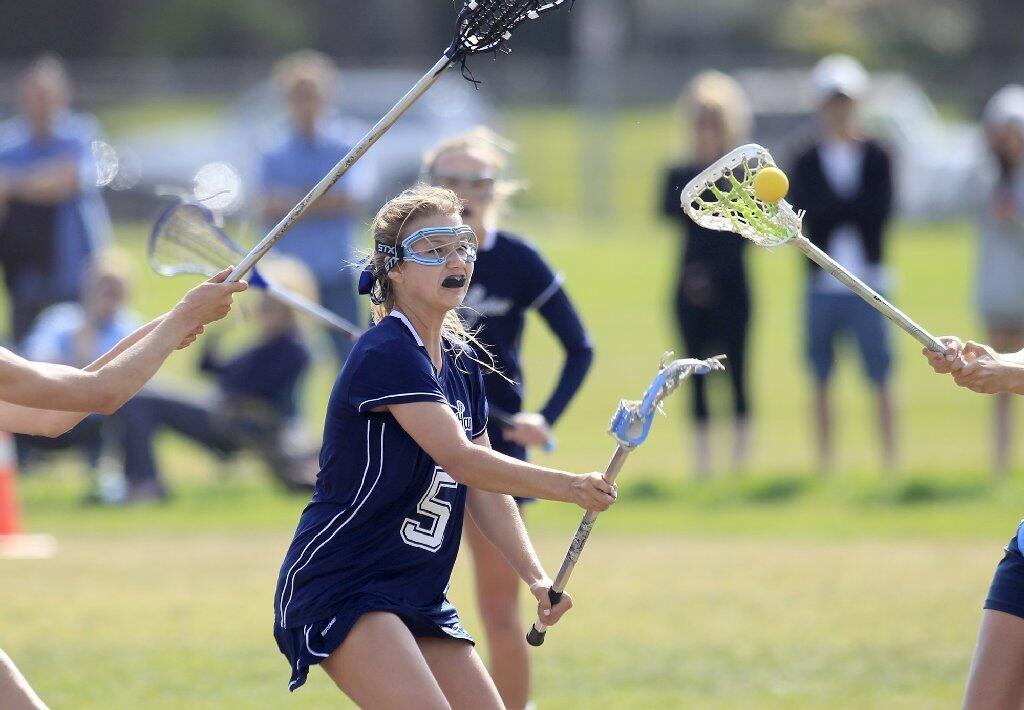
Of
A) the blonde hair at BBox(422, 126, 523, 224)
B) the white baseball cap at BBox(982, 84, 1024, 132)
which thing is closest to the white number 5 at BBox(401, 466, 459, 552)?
the blonde hair at BBox(422, 126, 523, 224)

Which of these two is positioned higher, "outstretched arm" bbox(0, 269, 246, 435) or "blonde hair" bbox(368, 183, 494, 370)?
"blonde hair" bbox(368, 183, 494, 370)

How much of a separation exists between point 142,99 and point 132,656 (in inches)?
943

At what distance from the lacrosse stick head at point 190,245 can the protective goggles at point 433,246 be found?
118 centimetres

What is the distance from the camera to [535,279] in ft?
19.3

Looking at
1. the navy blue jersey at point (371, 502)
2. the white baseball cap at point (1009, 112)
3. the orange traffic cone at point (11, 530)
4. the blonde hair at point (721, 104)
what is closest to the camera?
the navy blue jersey at point (371, 502)

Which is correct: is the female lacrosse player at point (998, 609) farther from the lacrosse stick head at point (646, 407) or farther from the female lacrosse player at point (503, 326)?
the female lacrosse player at point (503, 326)

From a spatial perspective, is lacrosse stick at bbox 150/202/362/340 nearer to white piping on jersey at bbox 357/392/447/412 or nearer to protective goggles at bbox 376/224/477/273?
protective goggles at bbox 376/224/477/273

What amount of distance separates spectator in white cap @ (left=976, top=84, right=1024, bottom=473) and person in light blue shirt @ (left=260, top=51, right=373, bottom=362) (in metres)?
4.14

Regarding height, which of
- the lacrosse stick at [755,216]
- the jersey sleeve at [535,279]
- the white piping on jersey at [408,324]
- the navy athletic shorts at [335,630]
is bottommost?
the navy athletic shorts at [335,630]

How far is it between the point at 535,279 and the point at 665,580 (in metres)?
2.85

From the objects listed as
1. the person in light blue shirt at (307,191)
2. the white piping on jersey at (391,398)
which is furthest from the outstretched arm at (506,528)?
the person in light blue shirt at (307,191)

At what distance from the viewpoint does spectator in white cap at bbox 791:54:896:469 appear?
1019 cm

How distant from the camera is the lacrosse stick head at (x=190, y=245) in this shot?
547cm

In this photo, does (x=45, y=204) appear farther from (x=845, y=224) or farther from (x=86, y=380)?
(x=86, y=380)
